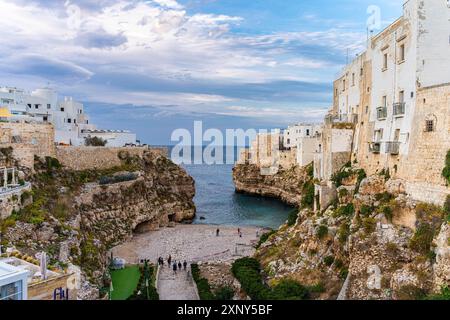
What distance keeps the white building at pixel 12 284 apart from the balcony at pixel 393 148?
17.9 m

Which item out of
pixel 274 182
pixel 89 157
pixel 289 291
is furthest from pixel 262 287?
pixel 274 182

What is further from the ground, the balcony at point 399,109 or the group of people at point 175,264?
the balcony at point 399,109

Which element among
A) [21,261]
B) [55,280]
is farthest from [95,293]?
[55,280]

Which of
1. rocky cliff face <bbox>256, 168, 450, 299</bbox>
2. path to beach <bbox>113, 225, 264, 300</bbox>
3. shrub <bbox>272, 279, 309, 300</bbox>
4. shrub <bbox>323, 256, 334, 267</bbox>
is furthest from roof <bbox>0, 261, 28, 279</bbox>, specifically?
shrub <bbox>323, 256, 334, 267</bbox>

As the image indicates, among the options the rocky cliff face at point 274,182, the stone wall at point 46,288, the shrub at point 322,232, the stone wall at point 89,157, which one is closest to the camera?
the stone wall at point 46,288

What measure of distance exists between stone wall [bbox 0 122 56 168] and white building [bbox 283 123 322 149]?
4055cm

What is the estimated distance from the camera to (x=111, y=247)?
35.1 meters

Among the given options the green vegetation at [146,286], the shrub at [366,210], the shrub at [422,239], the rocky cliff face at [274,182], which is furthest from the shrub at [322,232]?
the rocky cliff face at [274,182]

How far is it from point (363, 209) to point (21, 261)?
15429mm

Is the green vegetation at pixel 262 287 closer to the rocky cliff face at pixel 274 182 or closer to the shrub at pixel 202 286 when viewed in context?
the shrub at pixel 202 286

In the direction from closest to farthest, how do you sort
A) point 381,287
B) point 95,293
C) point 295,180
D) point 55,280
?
point 55,280 → point 381,287 → point 95,293 → point 295,180

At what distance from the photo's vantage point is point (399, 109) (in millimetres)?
21188

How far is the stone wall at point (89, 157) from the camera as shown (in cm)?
4225
